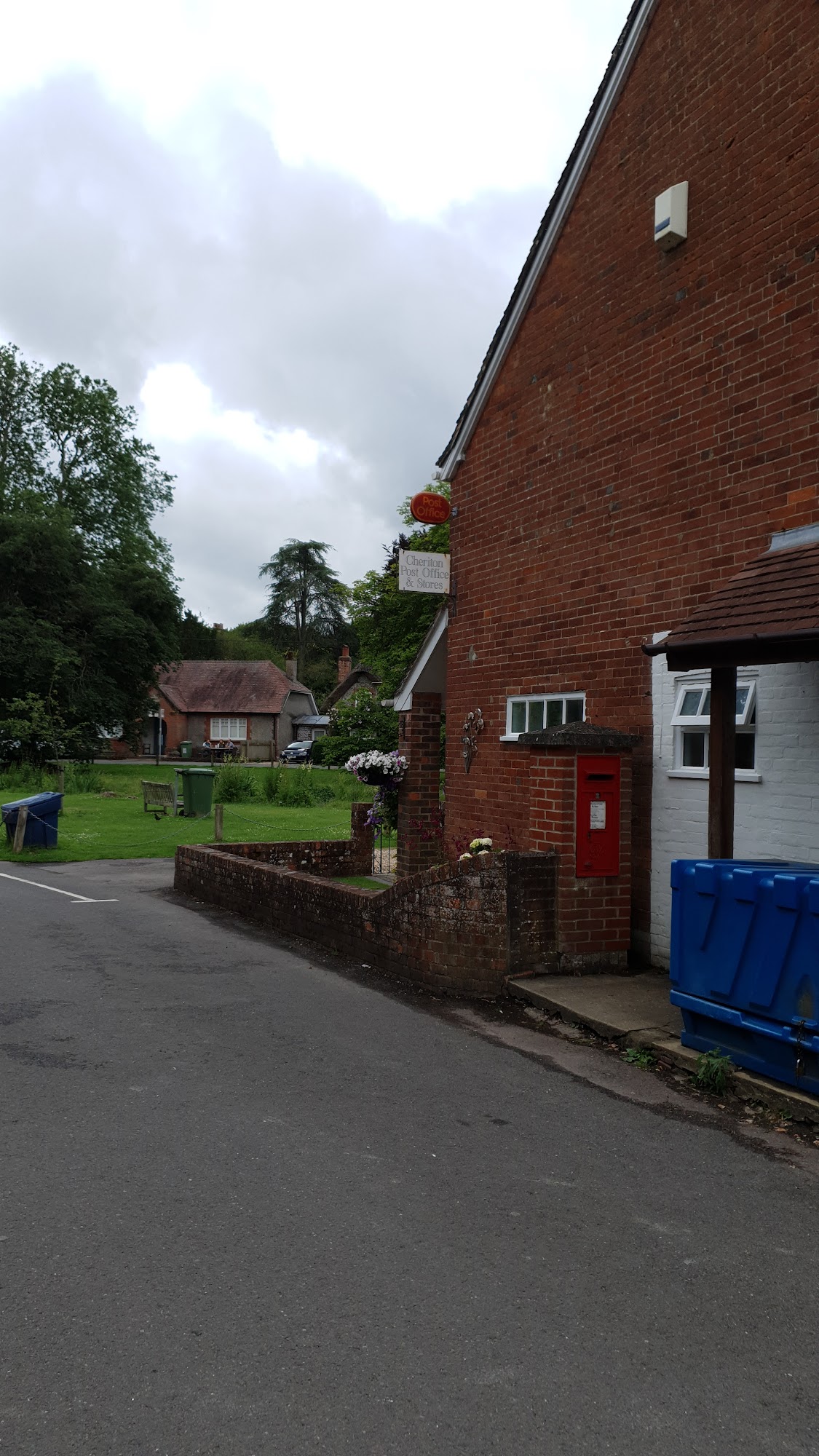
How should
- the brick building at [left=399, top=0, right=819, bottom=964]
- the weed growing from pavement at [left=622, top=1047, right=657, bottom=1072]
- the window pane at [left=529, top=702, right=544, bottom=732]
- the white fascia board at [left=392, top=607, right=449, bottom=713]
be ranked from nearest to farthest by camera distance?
the weed growing from pavement at [left=622, top=1047, right=657, bottom=1072] < the brick building at [left=399, top=0, right=819, bottom=964] < the window pane at [left=529, top=702, right=544, bottom=732] < the white fascia board at [left=392, top=607, right=449, bottom=713]

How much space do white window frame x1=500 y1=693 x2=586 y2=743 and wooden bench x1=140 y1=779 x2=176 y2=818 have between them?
48.4 ft

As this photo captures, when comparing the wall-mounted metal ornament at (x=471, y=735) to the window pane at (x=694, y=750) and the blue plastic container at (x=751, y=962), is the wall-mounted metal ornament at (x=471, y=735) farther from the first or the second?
the blue plastic container at (x=751, y=962)

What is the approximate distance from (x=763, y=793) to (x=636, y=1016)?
5.89ft

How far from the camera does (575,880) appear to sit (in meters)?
7.63

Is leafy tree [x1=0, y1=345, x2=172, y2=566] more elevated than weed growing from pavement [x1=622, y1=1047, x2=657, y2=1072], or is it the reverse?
leafy tree [x1=0, y1=345, x2=172, y2=566]

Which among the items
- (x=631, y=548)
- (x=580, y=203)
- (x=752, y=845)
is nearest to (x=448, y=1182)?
(x=752, y=845)

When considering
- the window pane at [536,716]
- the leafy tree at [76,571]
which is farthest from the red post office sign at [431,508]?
the leafy tree at [76,571]

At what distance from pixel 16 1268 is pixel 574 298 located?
349 inches

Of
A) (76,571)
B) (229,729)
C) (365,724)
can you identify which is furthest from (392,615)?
(229,729)

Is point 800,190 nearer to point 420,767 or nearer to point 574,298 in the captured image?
point 574,298

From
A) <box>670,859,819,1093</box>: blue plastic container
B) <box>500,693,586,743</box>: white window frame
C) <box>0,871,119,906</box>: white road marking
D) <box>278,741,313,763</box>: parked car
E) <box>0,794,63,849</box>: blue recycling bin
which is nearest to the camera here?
<box>670,859,819,1093</box>: blue plastic container

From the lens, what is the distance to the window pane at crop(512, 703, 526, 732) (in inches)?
400

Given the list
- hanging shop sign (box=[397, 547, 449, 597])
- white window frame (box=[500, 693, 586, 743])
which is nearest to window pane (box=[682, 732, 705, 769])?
white window frame (box=[500, 693, 586, 743])

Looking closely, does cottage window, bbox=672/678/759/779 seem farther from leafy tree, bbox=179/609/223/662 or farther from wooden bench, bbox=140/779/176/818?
leafy tree, bbox=179/609/223/662
